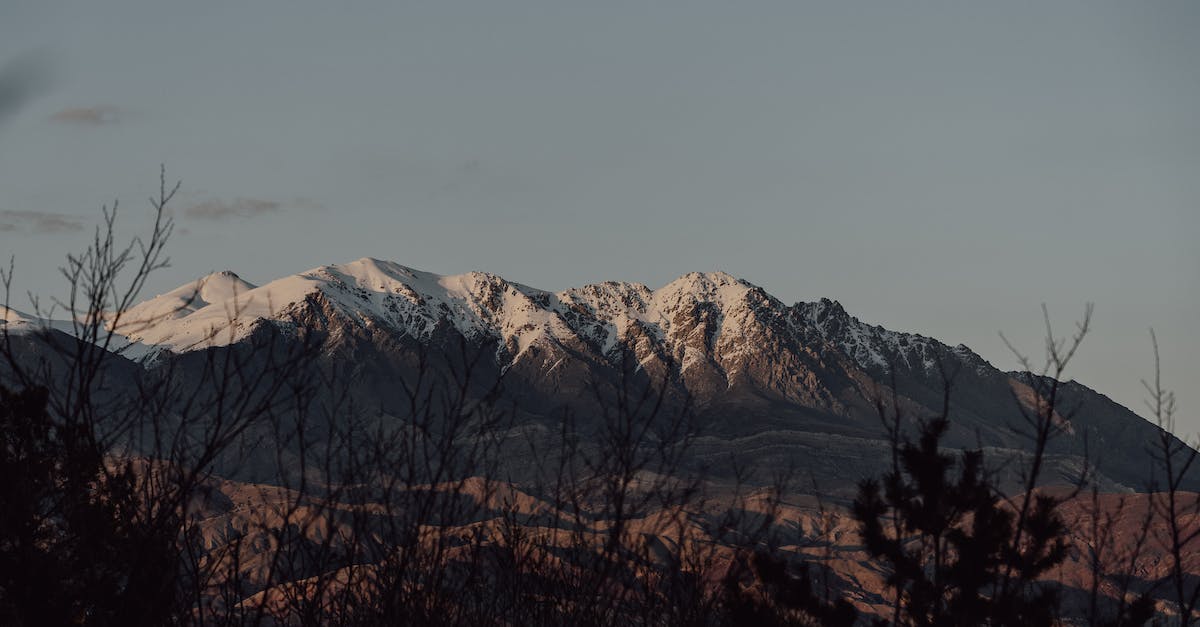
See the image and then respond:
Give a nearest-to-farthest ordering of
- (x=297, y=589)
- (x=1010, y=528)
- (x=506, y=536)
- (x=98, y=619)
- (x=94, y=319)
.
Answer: (x=94, y=319)
(x=98, y=619)
(x=297, y=589)
(x=506, y=536)
(x=1010, y=528)

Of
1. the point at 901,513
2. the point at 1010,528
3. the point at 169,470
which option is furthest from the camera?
the point at 1010,528

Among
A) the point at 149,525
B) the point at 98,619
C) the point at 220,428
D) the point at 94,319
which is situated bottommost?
the point at 98,619

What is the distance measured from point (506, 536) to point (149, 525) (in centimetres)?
969

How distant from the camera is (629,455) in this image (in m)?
15.0

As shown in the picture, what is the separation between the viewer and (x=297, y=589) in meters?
19.7

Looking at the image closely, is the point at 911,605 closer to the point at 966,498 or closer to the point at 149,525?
the point at 966,498

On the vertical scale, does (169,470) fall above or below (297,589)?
above

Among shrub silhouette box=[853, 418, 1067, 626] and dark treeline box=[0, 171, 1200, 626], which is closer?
dark treeline box=[0, 171, 1200, 626]

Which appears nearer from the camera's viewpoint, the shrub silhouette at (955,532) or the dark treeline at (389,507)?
the dark treeline at (389,507)

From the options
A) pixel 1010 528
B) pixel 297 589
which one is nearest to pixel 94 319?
pixel 297 589

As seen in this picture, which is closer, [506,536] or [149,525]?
[149,525]

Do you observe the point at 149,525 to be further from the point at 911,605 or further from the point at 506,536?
the point at 911,605

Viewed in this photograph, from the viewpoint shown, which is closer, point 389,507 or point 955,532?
point 389,507

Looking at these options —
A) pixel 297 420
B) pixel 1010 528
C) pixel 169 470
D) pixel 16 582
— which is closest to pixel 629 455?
pixel 297 420
